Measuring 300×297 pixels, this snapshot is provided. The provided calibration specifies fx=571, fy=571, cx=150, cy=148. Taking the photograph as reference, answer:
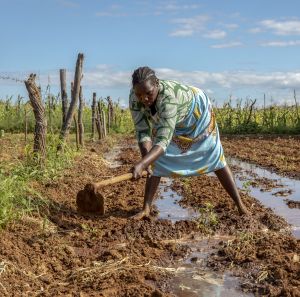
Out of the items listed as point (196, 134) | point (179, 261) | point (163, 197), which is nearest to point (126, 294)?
point (179, 261)

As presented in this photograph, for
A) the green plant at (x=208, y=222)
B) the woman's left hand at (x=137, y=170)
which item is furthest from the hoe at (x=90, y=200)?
the green plant at (x=208, y=222)

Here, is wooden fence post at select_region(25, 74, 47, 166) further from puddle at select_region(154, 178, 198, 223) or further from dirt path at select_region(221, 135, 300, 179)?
dirt path at select_region(221, 135, 300, 179)

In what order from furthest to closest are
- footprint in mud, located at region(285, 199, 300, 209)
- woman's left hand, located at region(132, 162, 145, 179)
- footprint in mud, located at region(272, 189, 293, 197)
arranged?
footprint in mud, located at region(272, 189, 293, 197)
footprint in mud, located at region(285, 199, 300, 209)
woman's left hand, located at region(132, 162, 145, 179)

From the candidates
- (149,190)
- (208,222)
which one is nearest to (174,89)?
(149,190)

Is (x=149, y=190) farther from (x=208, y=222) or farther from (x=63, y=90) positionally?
(x=63, y=90)

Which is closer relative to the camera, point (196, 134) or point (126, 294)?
point (126, 294)

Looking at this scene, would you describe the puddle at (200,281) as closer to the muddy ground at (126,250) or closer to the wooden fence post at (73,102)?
the muddy ground at (126,250)

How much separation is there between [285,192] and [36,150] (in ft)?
10.7

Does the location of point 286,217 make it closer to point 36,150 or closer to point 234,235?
point 234,235

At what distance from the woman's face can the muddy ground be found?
45.9 inches

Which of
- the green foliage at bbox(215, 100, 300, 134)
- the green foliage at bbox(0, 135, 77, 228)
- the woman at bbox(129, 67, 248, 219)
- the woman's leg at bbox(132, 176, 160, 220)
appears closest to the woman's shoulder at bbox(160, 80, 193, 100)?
the woman at bbox(129, 67, 248, 219)

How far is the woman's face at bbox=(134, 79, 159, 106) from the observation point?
4426 mm

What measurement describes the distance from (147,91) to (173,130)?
429 mm

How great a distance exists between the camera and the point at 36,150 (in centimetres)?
724
